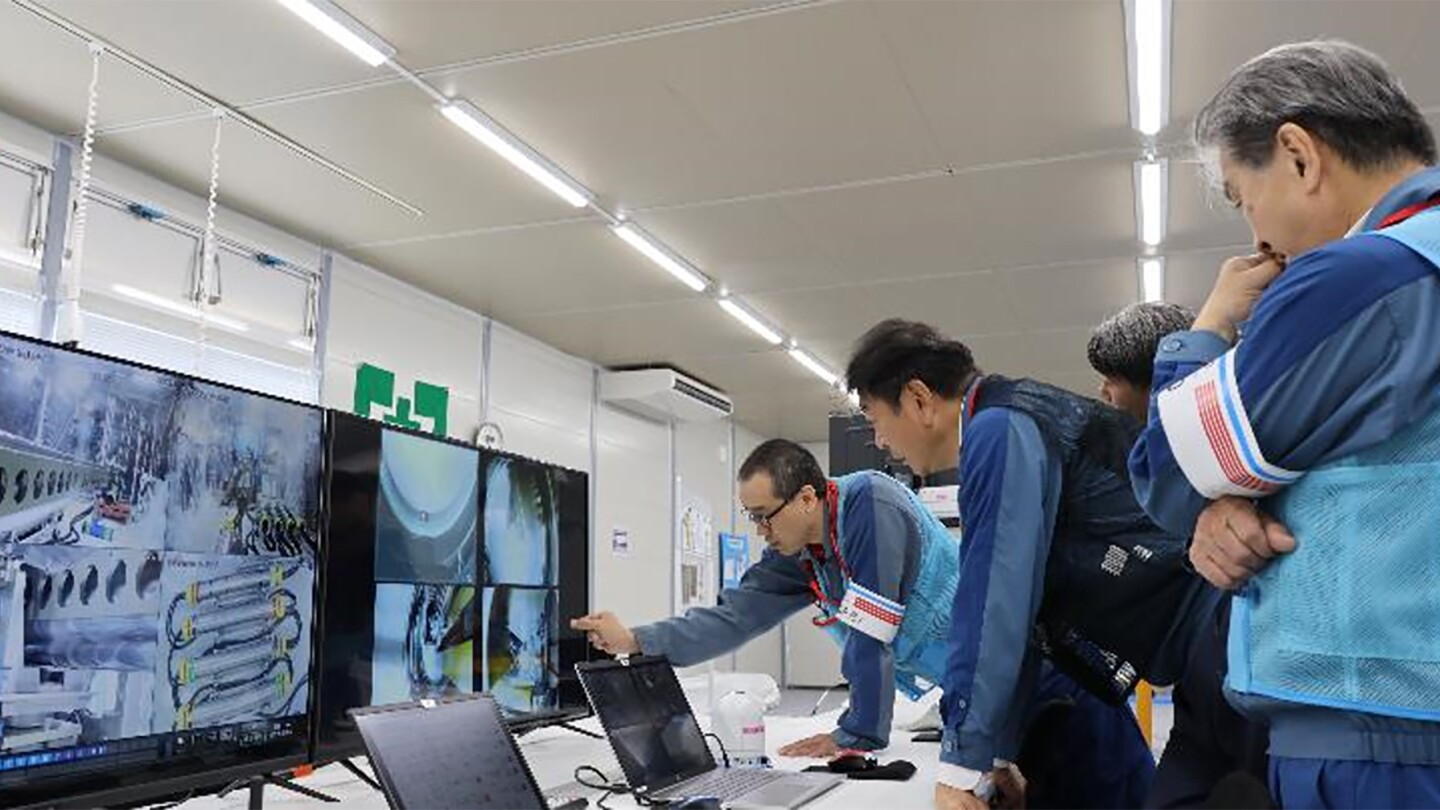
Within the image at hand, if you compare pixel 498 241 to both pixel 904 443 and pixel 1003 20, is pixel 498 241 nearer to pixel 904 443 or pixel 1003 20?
pixel 1003 20

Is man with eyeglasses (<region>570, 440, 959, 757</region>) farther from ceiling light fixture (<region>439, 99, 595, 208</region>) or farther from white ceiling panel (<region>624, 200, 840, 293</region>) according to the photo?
white ceiling panel (<region>624, 200, 840, 293</region>)

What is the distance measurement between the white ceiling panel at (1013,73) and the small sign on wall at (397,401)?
3020mm

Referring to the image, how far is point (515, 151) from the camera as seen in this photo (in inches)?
174

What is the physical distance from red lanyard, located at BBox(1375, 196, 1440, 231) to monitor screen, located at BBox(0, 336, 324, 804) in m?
1.24

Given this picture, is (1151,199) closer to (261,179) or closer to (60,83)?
(261,179)

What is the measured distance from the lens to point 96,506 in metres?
1.13

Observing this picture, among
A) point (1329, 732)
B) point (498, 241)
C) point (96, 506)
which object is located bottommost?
point (1329, 732)

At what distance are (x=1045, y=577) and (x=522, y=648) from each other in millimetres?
927

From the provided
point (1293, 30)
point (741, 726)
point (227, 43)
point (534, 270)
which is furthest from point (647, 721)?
point (534, 270)

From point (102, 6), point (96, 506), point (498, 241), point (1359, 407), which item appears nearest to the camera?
point (1359, 407)

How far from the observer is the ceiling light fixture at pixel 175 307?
441cm

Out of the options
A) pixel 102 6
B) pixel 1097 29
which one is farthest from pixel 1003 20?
pixel 102 6

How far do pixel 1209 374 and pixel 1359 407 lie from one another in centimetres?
12

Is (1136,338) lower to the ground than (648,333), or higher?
lower
